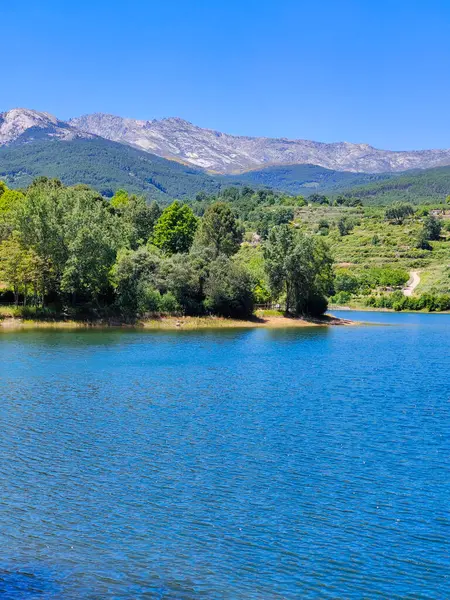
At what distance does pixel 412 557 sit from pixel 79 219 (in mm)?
64973

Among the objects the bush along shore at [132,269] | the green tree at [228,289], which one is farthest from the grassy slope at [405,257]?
the green tree at [228,289]

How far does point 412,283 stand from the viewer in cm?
16000

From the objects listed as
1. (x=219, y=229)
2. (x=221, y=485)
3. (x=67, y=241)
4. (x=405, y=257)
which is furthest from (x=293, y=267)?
(x=405, y=257)

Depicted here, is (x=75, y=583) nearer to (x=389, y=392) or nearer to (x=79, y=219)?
(x=389, y=392)

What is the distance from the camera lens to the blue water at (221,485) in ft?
50.4

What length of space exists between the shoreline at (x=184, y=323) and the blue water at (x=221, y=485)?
28.5 meters

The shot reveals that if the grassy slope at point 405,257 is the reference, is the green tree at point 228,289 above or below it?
below

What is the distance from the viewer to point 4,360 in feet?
160

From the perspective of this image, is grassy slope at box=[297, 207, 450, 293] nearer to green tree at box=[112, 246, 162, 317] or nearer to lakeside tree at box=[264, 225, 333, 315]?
Answer: lakeside tree at box=[264, 225, 333, 315]

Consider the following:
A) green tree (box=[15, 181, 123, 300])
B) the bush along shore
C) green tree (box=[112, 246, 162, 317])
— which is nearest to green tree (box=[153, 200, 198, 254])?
the bush along shore

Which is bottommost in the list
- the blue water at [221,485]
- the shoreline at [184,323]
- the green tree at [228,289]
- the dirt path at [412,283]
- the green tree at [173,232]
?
the blue water at [221,485]

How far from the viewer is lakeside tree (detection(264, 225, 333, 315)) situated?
301 ft

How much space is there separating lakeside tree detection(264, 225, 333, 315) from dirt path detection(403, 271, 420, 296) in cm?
6510

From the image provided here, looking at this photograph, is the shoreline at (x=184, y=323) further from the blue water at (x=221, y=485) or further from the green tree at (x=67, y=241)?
the blue water at (x=221, y=485)
